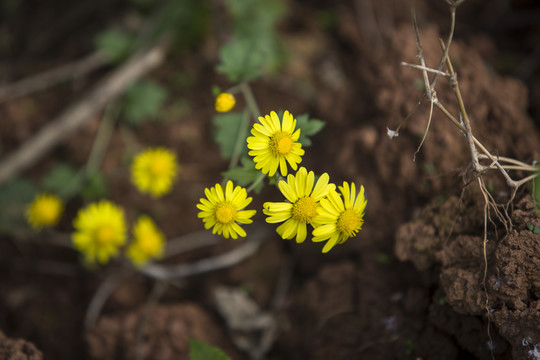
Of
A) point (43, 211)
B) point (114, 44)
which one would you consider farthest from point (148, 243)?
point (114, 44)

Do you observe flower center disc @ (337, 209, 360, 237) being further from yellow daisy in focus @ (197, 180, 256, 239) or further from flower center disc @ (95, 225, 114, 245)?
flower center disc @ (95, 225, 114, 245)

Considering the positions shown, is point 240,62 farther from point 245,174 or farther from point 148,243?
point 148,243

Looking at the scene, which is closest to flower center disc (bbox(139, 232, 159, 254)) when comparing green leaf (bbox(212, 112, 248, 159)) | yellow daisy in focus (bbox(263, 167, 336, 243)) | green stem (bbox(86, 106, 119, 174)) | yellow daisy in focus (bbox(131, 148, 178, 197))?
yellow daisy in focus (bbox(131, 148, 178, 197))

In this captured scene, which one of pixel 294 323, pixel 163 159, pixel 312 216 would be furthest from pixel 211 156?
pixel 312 216

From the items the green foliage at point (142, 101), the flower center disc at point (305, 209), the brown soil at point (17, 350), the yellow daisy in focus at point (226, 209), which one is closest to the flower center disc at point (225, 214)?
the yellow daisy in focus at point (226, 209)

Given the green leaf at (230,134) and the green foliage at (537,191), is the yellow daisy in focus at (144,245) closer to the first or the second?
the green leaf at (230,134)
